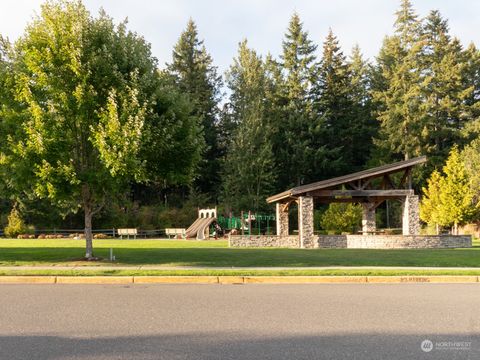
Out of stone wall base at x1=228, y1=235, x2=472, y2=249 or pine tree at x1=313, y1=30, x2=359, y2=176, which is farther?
pine tree at x1=313, y1=30, x2=359, y2=176

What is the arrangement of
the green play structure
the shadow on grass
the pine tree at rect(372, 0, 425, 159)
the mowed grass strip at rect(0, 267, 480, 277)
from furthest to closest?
the pine tree at rect(372, 0, 425, 159), the green play structure, the shadow on grass, the mowed grass strip at rect(0, 267, 480, 277)

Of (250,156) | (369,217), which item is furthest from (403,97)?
(369,217)

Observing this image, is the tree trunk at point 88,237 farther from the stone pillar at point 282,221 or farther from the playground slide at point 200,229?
the playground slide at point 200,229

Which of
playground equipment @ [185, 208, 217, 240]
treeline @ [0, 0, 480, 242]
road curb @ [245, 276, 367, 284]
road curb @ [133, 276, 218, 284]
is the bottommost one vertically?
road curb @ [245, 276, 367, 284]

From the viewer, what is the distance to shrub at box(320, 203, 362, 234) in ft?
122

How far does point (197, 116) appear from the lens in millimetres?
20766

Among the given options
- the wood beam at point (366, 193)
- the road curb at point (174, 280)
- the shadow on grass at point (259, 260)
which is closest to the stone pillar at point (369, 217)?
the wood beam at point (366, 193)

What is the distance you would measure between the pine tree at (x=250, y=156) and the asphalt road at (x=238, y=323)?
36954 millimetres

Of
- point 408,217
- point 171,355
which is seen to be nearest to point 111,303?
point 171,355

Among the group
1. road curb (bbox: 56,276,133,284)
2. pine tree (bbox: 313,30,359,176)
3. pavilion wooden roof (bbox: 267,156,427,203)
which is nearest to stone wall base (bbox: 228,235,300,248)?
pavilion wooden roof (bbox: 267,156,427,203)

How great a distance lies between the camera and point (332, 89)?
5928cm

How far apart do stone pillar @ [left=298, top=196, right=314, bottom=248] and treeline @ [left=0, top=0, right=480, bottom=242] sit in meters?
5.86

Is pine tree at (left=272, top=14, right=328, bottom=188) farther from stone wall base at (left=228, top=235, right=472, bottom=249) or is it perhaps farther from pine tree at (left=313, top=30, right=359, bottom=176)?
stone wall base at (left=228, top=235, right=472, bottom=249)

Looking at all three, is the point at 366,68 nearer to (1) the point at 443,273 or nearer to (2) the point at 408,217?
(2) the point at 408,217
